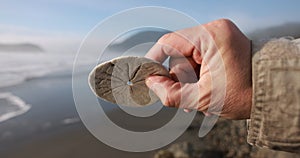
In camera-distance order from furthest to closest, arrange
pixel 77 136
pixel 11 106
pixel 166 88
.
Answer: pixel 11 106
pixel 77 136
pixel 166 88

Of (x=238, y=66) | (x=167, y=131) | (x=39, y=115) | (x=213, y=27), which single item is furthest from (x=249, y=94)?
(x=39, y=115)

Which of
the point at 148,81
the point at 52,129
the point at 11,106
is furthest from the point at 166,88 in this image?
the point at 11,106

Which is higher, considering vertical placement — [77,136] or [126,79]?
[126,79]

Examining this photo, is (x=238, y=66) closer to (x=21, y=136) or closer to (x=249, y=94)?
(x=249, y=94)

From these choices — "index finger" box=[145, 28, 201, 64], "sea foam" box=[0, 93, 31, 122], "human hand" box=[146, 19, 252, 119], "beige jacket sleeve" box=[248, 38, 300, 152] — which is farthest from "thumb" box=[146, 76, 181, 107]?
"sea foam" box=[0, 93, 31, 122]

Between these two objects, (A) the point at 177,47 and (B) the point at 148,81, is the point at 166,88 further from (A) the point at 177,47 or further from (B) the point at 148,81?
(A) the point at 177,47

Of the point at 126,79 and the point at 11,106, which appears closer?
the point at 126,79

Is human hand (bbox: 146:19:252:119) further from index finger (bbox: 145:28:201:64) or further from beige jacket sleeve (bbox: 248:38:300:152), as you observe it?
beige jacket sleeve (bbox: 248:38:300:152)

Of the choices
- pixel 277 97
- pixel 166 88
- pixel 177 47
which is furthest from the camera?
pixel 177 47
